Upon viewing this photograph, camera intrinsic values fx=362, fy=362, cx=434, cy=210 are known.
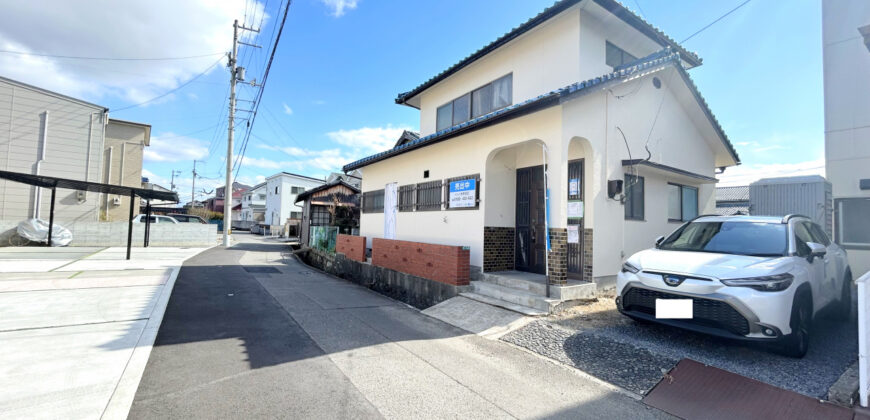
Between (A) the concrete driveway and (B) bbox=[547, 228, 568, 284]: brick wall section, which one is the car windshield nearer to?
(B) bbox=[547, 228, 568, 284]: brick wall section

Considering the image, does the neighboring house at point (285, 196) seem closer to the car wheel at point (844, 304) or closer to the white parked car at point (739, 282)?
the white parked car at point (739, 282)

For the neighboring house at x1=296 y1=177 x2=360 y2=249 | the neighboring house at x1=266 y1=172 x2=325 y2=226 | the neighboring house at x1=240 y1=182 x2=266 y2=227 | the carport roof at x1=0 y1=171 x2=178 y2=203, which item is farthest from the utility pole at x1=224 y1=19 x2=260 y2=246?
the neighboring house at x1=240 y1=182 x2=266 y2=227

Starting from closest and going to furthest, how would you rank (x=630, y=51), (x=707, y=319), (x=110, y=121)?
(x=707, y=319) < (x=630, y=51) < (x=110, y=121)

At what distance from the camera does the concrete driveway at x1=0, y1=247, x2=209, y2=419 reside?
302 centimetres

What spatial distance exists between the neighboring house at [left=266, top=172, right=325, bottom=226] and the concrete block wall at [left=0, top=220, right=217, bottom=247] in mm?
17124

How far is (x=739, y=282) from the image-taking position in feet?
12.4

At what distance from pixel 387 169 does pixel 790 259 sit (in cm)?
951

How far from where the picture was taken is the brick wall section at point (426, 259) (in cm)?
701

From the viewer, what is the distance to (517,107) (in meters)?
6.35

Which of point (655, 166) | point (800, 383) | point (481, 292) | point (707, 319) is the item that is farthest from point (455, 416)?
point (655, 166)

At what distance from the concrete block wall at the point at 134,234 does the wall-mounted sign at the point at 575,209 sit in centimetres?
1881

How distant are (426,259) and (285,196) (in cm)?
3312

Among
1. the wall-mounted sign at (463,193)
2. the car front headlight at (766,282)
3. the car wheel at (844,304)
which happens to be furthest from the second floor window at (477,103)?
the car wheel at (844,304)

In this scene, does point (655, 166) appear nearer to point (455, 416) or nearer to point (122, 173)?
point (455, 416)
